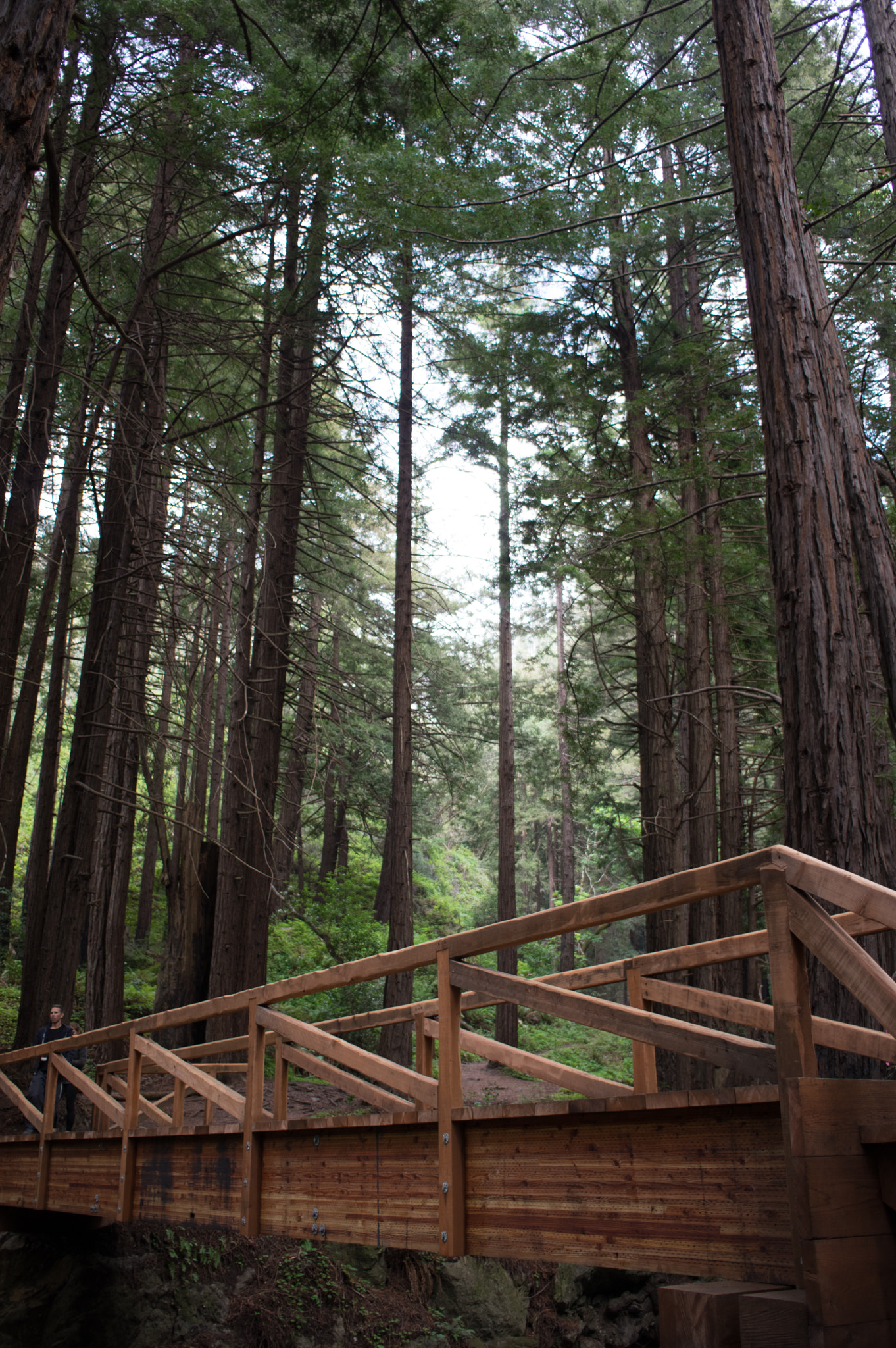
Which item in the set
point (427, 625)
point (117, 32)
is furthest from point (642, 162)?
point (427, 625)

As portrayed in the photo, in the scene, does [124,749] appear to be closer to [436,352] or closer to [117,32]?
[117,32]

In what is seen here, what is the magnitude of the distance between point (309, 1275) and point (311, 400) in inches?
402

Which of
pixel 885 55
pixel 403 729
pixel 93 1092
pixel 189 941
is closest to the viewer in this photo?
pixel 93 1092

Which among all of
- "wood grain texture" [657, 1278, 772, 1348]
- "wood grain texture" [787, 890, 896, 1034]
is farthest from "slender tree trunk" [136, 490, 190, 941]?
"wood grain texture" [787, 890, 896, 1034]

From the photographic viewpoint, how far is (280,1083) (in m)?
5.68

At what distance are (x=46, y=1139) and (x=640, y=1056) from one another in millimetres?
5846

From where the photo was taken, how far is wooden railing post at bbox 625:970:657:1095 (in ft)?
14.6

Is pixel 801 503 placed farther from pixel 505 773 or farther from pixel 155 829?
pixel 155 829

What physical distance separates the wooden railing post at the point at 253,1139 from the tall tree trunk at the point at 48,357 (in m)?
5.17

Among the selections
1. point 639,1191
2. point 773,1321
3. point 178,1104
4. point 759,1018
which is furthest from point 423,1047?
point 773,1321

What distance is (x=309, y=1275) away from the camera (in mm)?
9438

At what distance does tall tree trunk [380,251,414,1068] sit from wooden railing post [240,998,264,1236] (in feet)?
25.1

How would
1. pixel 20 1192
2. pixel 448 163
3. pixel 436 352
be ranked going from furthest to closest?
pixel 436 352 → pixel 448 163 → pixel 20 1192

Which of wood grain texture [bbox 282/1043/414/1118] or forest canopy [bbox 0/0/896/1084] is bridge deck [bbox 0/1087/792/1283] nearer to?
wood grain texture [bbox 282/1043/414/1118]
